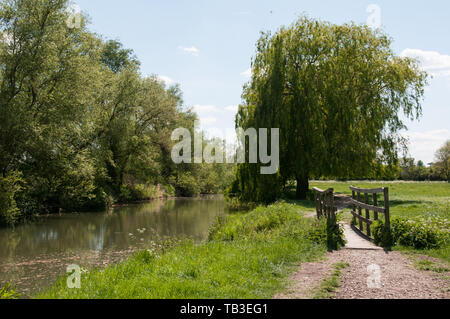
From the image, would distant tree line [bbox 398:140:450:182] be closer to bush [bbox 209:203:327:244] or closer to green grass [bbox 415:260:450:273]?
bush [bbox 209:203:327:244]

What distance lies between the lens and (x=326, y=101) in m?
20.8

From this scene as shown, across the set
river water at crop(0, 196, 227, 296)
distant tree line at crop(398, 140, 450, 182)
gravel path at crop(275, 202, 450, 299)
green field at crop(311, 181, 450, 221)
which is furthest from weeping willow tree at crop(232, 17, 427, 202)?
distant tree line at crop(398, 140, 450, 182)

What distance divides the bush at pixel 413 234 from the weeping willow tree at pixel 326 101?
11.0 meters

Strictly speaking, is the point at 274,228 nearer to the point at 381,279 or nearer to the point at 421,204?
the point at 381,279

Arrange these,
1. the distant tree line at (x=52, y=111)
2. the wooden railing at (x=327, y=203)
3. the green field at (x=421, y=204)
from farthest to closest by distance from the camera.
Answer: the distant tree line at (x=52, y=111) → the green field at (x=421, y=204) → the wooden railing at (x=327, y=203)

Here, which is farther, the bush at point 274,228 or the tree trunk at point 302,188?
the tree trunk at point 302,188

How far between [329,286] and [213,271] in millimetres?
2118

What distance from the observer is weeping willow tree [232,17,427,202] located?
→ 20.5m

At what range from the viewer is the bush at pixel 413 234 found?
8.49 meters

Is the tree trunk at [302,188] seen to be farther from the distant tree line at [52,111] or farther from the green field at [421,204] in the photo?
the distant tree line at [52,111]

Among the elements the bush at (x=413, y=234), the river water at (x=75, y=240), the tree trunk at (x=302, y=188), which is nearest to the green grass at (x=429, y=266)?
the bush at (x=413, y=234)

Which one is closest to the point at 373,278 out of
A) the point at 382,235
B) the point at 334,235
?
the point at 334,235
